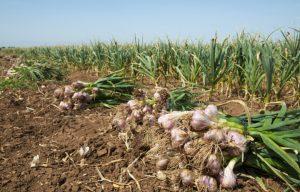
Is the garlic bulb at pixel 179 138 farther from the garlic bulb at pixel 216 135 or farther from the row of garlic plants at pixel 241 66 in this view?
the row of garlic plants at pixel 241 66

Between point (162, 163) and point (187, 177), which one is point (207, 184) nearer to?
point (187, 177)

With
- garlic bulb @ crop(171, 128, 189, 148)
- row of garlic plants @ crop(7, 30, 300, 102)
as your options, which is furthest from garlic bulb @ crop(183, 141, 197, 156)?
row of garlic plants @ crop(7, 30, 300, 102)

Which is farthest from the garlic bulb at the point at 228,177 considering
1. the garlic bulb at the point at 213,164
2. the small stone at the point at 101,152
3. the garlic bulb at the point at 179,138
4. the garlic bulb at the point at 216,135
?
the small stone at the point at 101,152

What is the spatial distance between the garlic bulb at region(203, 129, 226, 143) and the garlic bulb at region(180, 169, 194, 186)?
21cm

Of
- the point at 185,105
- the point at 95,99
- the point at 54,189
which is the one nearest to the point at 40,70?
the point at 95,99

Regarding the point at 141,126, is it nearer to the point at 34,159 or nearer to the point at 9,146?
the point at 34,159

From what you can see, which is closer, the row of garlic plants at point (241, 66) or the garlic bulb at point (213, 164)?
the garlic bulb at point (213, 164)

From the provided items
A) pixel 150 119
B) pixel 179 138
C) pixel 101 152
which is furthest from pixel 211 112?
pixel 101 152

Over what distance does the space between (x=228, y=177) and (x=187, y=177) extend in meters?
0.21

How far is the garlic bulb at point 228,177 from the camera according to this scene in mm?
1880

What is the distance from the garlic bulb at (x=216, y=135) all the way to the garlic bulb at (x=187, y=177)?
208 millimetres

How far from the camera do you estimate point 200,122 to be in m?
1.96

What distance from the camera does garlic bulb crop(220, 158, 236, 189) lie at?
1880mm

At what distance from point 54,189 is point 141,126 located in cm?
84
